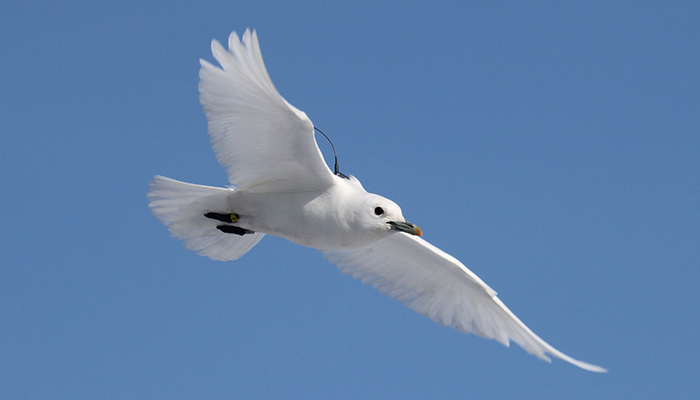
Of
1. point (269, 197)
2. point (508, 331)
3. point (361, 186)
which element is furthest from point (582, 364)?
point (269, 197)

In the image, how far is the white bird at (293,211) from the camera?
253 inches

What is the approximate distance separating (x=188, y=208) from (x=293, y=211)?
45.9 inches

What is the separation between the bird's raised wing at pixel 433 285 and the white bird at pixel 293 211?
0.01m

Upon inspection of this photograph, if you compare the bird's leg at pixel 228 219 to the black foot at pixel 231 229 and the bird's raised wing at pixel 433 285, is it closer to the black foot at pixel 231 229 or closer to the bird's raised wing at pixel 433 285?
the black foot at pixel 231 229

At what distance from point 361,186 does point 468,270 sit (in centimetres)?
185

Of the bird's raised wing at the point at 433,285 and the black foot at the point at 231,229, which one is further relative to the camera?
the bird's raised wing at the point at 433,285

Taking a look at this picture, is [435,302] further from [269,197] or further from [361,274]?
[269,197]

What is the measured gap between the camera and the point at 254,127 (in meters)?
6.68

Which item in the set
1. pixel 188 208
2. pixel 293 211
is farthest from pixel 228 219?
pixel 293 211

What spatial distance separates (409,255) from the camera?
348 inches

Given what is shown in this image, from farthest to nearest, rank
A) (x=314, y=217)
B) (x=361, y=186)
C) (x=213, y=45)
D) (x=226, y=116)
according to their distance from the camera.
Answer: (x=361, y=186) → (x=314, y=217) → (x=226, y=116) → (x=213, y=45)

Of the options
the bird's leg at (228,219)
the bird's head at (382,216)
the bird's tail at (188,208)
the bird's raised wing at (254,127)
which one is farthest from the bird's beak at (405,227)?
the bird's tail at (188,208)

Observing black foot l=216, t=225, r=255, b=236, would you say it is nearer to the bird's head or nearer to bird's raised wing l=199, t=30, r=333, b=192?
bird's raised wing l=199, t=30, r=333, b=192

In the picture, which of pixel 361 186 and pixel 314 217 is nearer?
pixel 314 217
